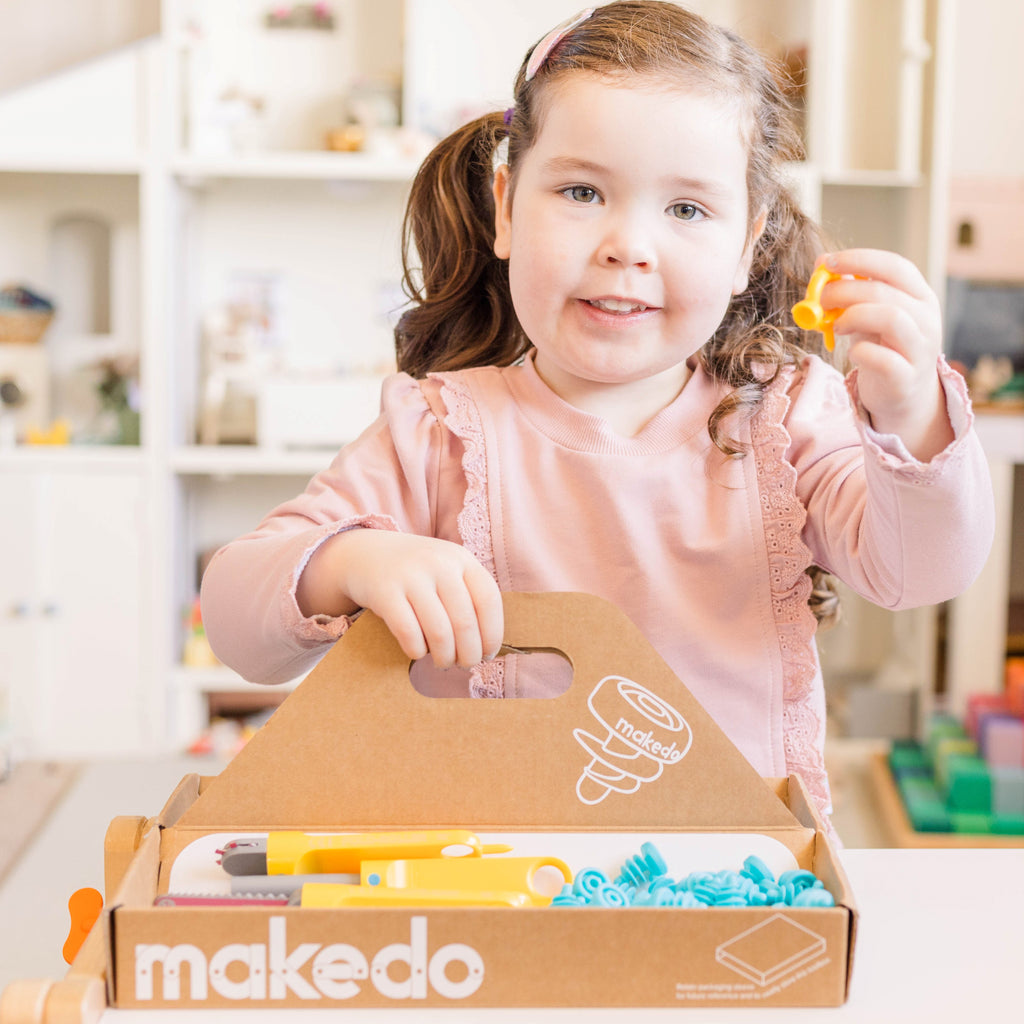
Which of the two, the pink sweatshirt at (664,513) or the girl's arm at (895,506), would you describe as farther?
the pink sweatshirt at (664,513)

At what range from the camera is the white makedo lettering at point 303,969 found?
15.8 inches

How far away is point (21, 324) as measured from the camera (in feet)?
8.02

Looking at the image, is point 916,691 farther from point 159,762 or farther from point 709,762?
point 709,762

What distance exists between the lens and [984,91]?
2.65 meters

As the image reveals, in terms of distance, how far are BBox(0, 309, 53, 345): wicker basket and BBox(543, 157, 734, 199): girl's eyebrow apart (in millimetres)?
2017

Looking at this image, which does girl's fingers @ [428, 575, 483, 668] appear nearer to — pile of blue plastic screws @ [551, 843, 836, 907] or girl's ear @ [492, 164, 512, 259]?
pile of blue plastic screws @ [551, 843, 836, 907]

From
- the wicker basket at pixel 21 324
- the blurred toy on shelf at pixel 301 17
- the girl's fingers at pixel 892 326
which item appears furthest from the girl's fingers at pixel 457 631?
the blurred toy on shelf at pixel 301 17

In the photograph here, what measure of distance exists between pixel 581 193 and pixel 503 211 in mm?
133

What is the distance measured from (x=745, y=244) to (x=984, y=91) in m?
2.21

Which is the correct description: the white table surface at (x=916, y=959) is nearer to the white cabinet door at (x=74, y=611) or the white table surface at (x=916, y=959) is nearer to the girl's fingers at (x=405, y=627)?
the girl's fingers at (x=405, y=627)

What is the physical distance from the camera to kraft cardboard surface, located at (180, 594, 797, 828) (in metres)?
0.50

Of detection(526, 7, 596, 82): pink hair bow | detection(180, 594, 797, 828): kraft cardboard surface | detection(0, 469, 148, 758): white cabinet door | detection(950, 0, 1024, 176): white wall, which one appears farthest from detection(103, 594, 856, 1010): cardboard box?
detection(950, 0, 1024, 176): white wall

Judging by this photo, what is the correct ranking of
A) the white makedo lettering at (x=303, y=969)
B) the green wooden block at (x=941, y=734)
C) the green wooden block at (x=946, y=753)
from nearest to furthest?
1. the white makedo lettering at (x=303, y=969)
2. the green wooden block at (x=946, y=753)
3. the green wooden block at (x=941, y=734)

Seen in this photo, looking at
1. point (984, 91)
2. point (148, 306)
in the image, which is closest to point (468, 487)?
point (148, 306)
